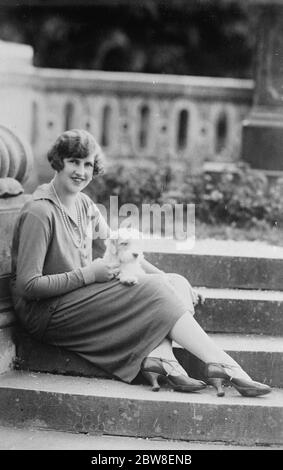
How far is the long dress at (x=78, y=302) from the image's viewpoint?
4.92 metres

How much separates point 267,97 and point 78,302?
489cm

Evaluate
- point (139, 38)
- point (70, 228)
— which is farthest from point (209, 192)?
point (139, 38)

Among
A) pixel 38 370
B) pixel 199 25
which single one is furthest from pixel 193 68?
pixel 38 370

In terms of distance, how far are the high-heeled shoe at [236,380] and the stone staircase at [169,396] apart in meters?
0.05

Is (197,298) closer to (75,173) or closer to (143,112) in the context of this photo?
(75,173)

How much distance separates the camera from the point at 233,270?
5941 mm

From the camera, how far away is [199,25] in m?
17.2

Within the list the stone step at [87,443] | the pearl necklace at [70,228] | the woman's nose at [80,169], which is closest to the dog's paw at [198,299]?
the pearl necklace at [70,228]

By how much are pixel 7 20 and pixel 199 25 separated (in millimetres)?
3595

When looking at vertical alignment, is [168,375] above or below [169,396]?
above

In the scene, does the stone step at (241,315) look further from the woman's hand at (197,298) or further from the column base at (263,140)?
the column base at (263,140)

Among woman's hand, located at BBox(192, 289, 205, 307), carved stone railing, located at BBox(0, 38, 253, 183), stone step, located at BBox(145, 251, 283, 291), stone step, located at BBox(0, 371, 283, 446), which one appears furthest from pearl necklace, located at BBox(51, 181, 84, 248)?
carved stone railing, located at BBox(0, 38, 253, 183)

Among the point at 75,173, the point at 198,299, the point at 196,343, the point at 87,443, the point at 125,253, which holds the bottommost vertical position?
the point at 87,443

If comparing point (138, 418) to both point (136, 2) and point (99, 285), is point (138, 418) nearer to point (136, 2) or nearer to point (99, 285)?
point (99, 285)
